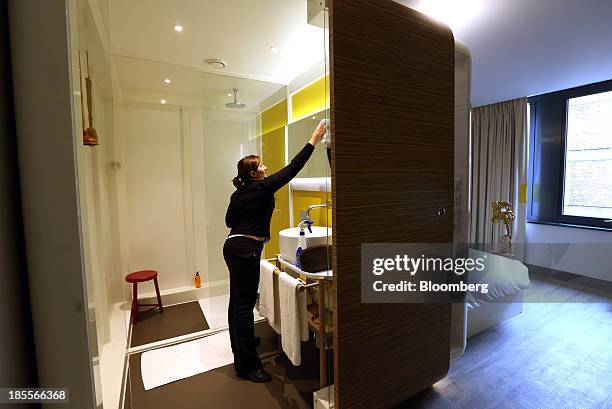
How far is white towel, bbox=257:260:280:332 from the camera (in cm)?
179

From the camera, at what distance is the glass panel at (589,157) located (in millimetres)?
3002

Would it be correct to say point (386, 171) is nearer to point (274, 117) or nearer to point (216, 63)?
point (274, 117)

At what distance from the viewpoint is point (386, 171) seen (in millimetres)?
1169

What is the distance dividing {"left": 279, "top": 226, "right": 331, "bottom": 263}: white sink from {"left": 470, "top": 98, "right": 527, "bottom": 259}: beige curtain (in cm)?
257

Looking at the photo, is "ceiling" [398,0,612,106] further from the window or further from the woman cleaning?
the woman cleaning

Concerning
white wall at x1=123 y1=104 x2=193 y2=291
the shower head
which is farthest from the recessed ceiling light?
white wall at x1=123 y1=104 x2=193 y2=291

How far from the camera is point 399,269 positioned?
127cm

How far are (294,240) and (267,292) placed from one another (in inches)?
16.4

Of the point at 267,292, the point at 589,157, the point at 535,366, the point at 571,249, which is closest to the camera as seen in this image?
the point at 535,366

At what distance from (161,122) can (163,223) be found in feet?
3.56

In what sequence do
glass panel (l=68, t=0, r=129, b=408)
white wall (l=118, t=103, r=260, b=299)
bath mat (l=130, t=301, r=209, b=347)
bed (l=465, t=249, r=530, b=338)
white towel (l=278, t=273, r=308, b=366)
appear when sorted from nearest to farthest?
1. glass panel (l=68, t=0, r=129, b=408)
2. white towel (l=278, t=273, r=308, b=366)
3. bed (l=465, t=249, r=530, b=338)
4. bath mat (l=130, t=301, r=209, b=347)
5. white wall (l=118, t=103, r=260, b=299)

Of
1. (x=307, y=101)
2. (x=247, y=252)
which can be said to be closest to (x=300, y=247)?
(x=247, y=252)

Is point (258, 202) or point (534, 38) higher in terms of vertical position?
point (534, 38)

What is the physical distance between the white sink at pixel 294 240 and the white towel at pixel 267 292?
14cm
